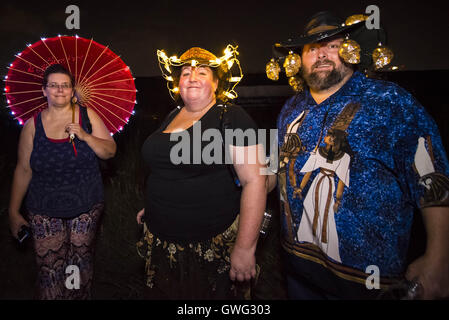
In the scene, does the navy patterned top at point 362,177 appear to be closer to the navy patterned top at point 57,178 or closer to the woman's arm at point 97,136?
the woman's arm at point 97,136

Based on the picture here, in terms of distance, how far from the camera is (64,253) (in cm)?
246

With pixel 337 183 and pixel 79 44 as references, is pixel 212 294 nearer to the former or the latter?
pixel 337 183

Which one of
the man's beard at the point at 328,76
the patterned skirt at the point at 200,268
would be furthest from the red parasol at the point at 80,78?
the man's beard at the point at 328,76

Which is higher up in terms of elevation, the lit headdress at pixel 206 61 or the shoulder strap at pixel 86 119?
the lit headdress at pixel 206 61

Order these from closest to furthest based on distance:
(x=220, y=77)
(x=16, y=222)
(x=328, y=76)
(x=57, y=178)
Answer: (x=328, y=76), (x=220, y=77), (x=57, y=178), (x=16, y=222)

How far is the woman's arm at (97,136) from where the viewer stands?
7.79ft

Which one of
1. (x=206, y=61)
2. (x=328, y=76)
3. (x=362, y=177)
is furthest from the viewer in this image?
(x=206, y=61)

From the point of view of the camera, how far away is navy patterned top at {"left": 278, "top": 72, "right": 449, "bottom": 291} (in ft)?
5.02

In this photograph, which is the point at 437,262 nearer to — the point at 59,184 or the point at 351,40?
the point at 351,40

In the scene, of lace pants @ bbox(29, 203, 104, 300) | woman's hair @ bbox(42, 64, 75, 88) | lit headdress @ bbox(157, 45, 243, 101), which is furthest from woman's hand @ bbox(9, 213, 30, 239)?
lit headdress @ bbox(157, 45, 243, 101)

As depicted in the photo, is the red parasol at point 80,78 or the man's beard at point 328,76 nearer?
the man's beard at point 328,76

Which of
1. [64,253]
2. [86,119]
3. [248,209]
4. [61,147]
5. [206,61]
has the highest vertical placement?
[206,61]

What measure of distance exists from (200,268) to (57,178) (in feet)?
5.31

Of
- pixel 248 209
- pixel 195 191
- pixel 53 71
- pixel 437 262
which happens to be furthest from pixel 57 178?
pixel 437 262
